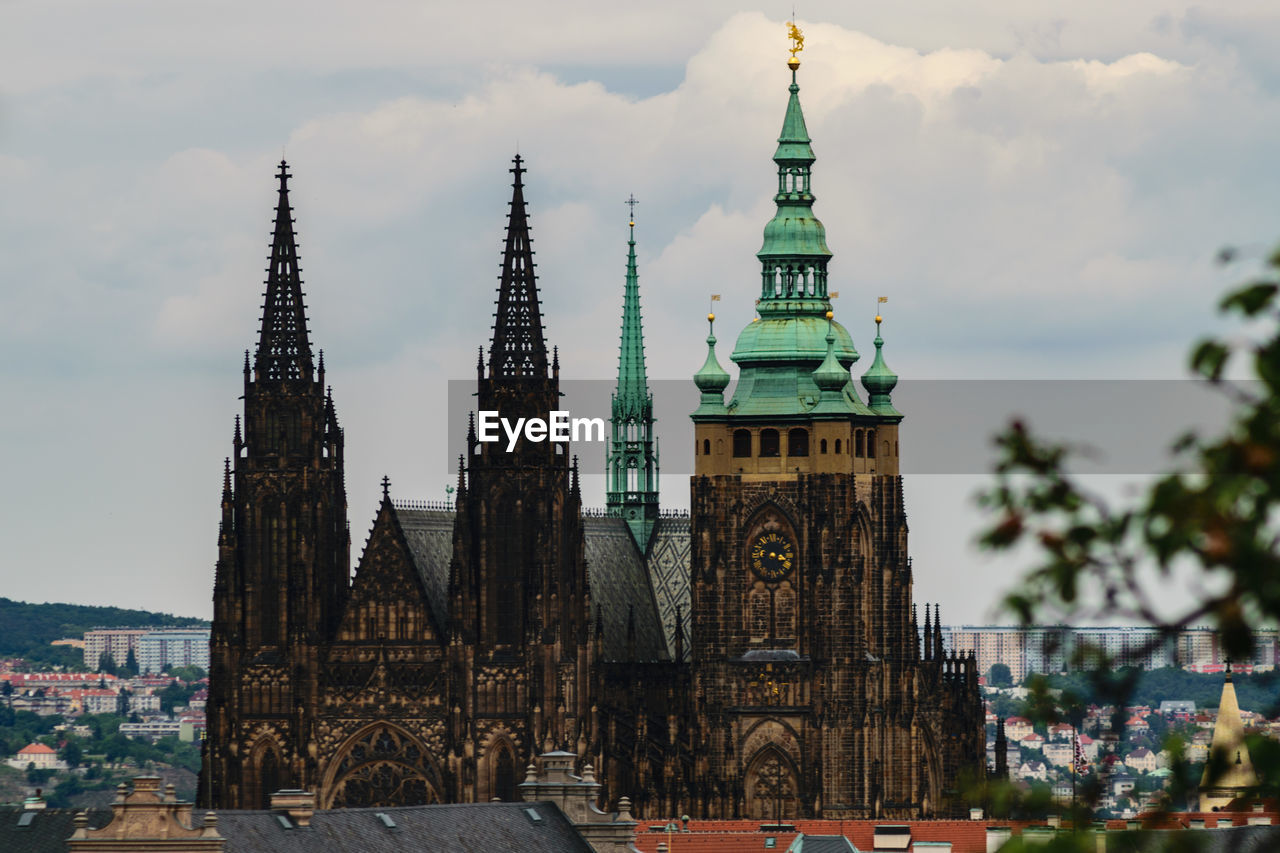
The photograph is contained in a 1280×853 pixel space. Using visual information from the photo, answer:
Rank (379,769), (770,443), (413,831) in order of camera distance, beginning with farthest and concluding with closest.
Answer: (770,443) < (379,769) < (413,831)

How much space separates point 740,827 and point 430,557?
14.8 m

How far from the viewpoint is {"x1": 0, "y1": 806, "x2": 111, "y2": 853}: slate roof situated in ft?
254

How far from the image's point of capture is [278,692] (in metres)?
122

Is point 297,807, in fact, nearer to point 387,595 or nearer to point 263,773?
point 263,773

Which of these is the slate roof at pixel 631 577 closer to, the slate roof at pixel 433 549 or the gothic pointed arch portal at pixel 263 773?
the slate roof at pixel 433 549

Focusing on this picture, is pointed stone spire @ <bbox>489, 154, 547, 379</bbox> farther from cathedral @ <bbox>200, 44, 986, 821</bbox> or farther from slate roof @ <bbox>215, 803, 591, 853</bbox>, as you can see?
slate roof @ <bbox>215, 803, 591, 853</bbox>

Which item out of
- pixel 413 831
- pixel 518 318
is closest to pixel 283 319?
pixel 518 318

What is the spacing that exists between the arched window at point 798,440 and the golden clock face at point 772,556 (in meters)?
3.08

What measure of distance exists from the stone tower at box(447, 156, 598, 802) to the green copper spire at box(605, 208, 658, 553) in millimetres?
18635

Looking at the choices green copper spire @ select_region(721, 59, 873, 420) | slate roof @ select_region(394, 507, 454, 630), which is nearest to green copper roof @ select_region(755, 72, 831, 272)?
green copper spire @ select_region(721, 59, 873, 420)

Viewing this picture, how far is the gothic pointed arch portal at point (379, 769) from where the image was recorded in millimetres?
121812

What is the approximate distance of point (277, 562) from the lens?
12069 centimetres

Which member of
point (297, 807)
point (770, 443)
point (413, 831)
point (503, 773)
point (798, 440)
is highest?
point (798, 440)

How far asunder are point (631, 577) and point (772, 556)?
965 centimetres
